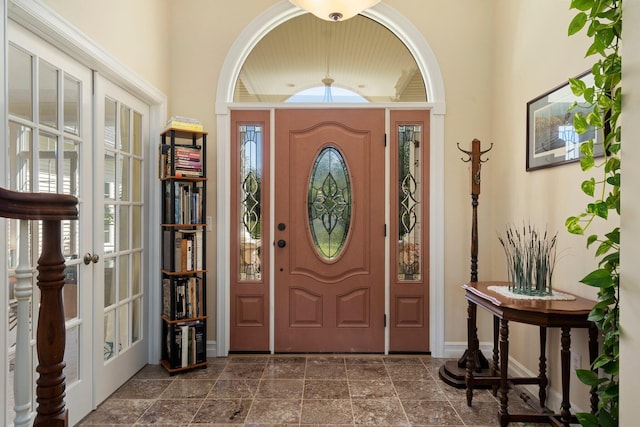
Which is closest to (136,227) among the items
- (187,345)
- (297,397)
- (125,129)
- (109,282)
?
(109,282)

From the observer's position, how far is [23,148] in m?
1.77

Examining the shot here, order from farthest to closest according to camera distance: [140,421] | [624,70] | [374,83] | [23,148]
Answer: [374,83] < [140,421] < [23,148] < [624,70]

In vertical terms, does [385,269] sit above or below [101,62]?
below

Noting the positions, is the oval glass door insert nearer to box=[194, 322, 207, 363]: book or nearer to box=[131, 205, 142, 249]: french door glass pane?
box=[194, 322, 207, 363]: book

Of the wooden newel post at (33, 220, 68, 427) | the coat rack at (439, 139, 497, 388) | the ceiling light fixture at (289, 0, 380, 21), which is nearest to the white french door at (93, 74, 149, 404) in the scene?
the ceiling light fixture at (289, 0, 380, 21)

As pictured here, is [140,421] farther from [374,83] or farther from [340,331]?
[374,83]

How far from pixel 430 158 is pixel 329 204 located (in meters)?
0.93

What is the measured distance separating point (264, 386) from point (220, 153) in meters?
1.84

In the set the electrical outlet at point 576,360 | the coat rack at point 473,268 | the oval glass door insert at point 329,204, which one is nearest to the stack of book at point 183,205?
the oval glass door insert at point 329,204

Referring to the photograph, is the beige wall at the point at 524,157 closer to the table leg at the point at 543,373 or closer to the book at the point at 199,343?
the table leg at the point at 543,373

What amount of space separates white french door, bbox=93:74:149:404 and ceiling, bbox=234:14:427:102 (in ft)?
3.20

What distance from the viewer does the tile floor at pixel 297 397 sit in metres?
2.23

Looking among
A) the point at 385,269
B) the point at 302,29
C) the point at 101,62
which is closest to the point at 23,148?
the point at 101,62

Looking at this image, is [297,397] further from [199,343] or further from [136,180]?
[136,180]
